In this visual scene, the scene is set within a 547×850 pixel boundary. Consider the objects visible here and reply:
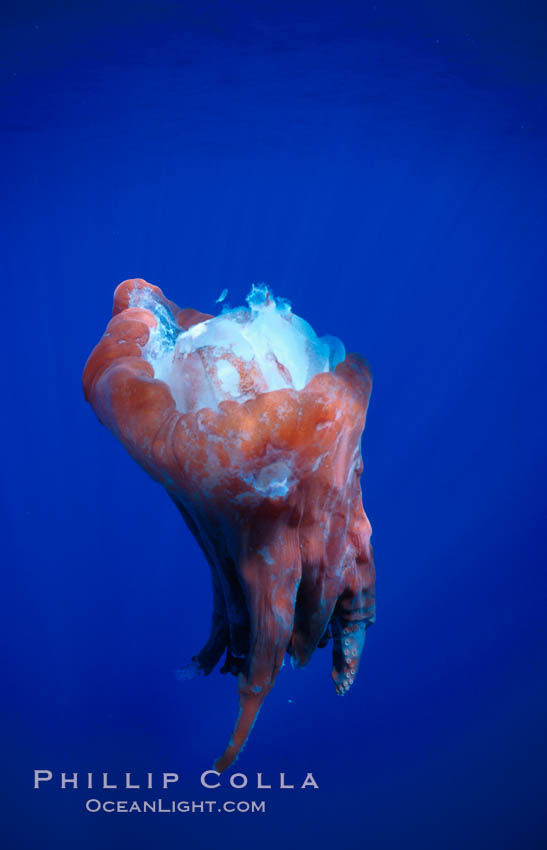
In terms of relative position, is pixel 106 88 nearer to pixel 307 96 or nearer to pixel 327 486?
pixel 307 96

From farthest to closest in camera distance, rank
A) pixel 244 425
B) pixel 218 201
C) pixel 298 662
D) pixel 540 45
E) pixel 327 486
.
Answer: pixel 218 201 → pixel 540 45 → pixel 298 662 → pixel 327 486 → pixel 244 425

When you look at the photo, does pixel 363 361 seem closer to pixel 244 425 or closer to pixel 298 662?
pixel 244 425

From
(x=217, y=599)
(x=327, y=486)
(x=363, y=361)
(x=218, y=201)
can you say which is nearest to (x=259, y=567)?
(x=327, y=486)

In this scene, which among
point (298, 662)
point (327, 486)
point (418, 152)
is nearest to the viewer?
point (327, 486)

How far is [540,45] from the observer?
19.2 ft

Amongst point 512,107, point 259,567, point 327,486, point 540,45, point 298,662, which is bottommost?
point 298,662

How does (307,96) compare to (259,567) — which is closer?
(259,567)

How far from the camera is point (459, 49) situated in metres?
5.99

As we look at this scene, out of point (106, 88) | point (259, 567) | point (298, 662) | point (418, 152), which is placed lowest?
point (298, 662)

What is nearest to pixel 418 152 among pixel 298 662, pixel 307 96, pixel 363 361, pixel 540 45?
pixel 307 96

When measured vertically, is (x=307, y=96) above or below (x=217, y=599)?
above

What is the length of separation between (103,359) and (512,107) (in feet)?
26.8

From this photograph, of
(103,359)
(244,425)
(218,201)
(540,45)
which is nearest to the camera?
(244,425)

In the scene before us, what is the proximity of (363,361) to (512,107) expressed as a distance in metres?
7.71
